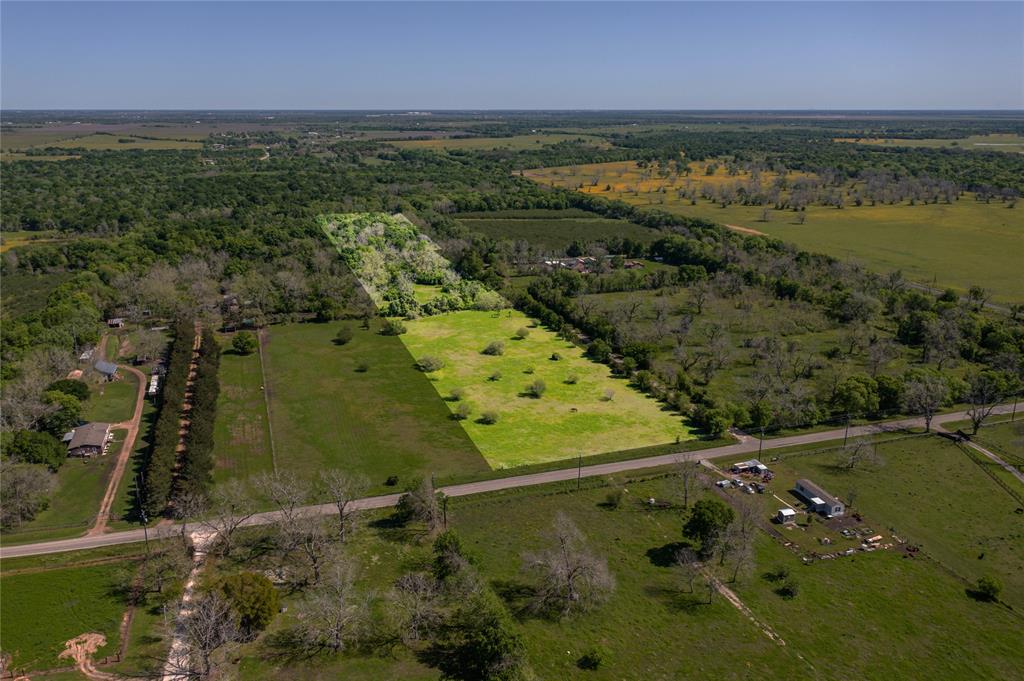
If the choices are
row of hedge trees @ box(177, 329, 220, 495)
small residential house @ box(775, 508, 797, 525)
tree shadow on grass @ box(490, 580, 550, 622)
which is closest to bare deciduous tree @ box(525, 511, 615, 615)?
tree shadow on grass @ box(490, 580, 550, 622)

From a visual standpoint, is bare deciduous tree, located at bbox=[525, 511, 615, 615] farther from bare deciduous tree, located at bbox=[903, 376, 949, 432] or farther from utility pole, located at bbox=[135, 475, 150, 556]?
bare deciduous tree, located at bbox=[903, 376, 949, 432]

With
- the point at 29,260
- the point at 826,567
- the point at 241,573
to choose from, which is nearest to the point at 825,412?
the point at 826,567

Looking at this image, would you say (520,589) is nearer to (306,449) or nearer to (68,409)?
(306,449)

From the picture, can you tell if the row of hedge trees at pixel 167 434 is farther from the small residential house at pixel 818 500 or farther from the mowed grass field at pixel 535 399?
the small residential house at pixel 818 500

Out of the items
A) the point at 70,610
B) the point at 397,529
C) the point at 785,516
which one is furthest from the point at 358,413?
the point at 785,516

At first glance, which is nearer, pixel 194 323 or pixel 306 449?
pixel 306 449

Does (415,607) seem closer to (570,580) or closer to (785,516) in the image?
(570,580)
